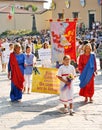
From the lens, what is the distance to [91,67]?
1278cm

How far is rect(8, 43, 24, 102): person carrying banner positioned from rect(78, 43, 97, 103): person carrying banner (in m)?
1.62

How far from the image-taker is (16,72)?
42.4ft

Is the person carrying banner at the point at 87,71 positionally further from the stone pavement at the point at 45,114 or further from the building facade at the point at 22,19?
the building facade at the point at 22,19

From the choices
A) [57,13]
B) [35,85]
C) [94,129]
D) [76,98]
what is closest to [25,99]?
[35,85]

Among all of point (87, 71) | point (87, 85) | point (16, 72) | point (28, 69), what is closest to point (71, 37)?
point (28, 69)

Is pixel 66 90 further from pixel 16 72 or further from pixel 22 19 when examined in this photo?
pixel 22 19

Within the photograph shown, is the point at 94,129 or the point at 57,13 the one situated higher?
the point at 57,13

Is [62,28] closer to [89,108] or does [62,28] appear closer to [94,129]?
[89,108]

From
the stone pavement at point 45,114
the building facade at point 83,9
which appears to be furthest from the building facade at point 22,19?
the stone pavement at point 45,114

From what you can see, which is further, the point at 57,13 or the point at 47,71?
the point at 57,13

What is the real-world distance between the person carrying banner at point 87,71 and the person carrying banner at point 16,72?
162 cm

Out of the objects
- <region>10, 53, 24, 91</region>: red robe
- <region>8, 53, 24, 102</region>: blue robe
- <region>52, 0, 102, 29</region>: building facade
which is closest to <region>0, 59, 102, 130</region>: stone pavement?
<region>8, 53, 24, 102</region>: blue robe

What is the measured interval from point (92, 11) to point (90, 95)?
40.9 m

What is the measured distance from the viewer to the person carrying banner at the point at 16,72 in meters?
12.8
